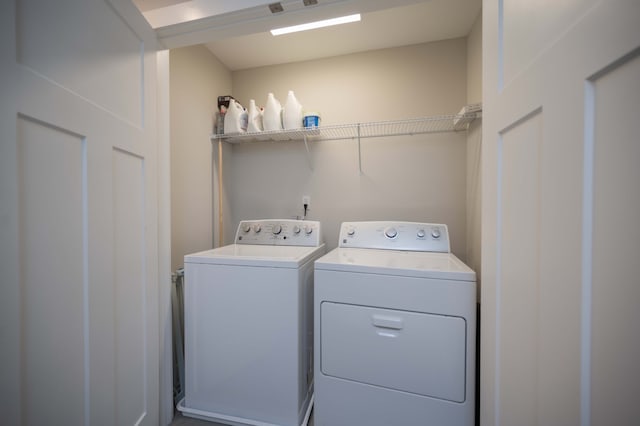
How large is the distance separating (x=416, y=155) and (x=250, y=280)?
5.37ft

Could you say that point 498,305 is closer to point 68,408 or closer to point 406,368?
point 406,368

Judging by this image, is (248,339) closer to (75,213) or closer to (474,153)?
(75,213)

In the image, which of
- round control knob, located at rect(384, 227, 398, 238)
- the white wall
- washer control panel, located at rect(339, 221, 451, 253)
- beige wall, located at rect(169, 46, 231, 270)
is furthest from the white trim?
round control knob, located at rect(384, 227, 398, 238)

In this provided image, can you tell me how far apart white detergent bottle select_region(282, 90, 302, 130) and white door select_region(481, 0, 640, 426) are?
1.43 meters

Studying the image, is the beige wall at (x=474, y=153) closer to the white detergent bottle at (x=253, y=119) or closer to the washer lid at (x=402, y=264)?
the washer lid at (x=402, y=264)

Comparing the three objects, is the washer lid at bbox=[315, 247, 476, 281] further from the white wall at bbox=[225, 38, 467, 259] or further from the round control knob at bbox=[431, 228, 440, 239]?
the white wall at bbox=[225, 38, 467, 259]

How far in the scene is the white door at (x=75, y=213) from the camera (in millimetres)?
571

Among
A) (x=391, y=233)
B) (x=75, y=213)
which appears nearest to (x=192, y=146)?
(x=75, y=213)

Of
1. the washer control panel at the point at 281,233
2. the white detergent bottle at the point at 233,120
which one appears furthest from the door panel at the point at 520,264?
the white detergent bottle at the point at 233,120

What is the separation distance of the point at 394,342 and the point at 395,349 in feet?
0.11

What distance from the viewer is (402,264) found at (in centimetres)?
122

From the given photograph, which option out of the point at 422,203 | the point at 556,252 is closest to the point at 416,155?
the point at 422,203

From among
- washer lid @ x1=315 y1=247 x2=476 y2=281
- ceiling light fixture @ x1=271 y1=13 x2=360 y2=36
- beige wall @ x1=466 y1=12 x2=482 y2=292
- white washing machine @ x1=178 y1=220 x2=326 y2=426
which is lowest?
white washing machine @ x1=178 y1=220 x2=326 y2=426

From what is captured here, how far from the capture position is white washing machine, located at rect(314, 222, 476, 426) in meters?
1.06
